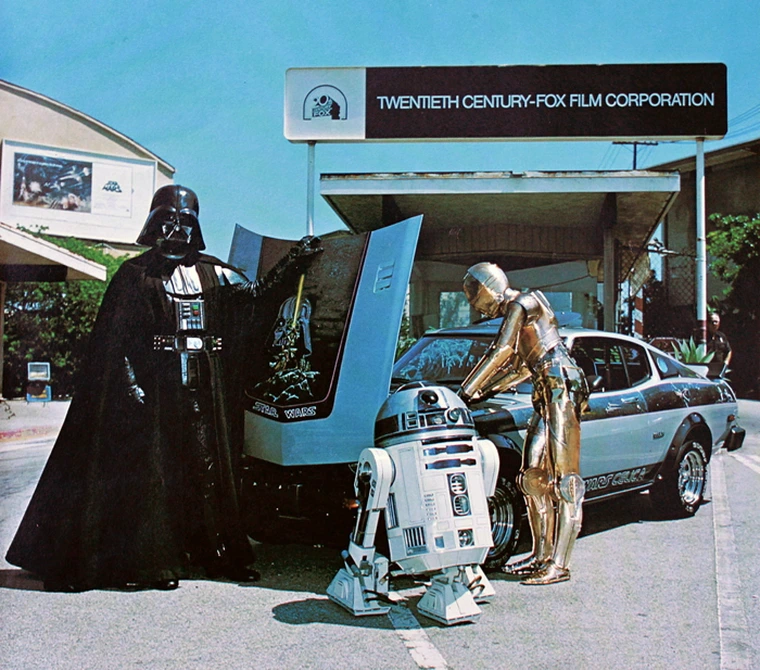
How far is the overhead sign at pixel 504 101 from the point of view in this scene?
597 centimetres

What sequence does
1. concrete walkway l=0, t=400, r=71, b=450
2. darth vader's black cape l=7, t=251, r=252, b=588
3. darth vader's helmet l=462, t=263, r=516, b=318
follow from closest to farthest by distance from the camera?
concrete walkway l=0, t=400, r=71, b=450 < darth vader's black cape l=7, t=251, r=252, b=588 < darth vader's helmet l=462, t=263, r=516, b=318

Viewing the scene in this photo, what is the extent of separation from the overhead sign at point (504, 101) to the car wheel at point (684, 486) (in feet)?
9.63

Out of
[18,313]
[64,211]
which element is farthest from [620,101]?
[18,313]

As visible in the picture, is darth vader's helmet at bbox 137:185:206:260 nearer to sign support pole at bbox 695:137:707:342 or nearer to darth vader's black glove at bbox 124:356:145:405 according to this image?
darth vader's black glove at bbox 124:356:145:405

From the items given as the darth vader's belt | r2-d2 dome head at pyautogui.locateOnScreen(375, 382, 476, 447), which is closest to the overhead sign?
the darth vader's belt

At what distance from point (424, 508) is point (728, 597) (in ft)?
6.84

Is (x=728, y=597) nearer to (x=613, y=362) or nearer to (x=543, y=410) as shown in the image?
(x=543, y=410)

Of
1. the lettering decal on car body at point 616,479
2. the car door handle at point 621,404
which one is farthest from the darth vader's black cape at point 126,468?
the car door handle at point 621,404

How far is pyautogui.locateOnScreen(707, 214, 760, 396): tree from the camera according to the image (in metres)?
14.0

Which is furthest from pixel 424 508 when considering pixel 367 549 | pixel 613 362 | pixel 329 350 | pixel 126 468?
pixel 613 362

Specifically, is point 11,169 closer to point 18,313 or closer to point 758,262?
point 18,313

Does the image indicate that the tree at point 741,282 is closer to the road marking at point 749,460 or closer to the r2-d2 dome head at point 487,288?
the road marking at point 749,460

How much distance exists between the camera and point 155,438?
454cm

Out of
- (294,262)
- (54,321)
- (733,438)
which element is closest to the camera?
(54,321)
